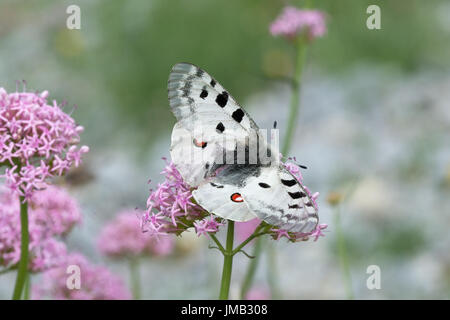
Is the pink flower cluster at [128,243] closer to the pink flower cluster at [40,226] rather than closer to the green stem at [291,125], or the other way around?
the green stem at [291,125]

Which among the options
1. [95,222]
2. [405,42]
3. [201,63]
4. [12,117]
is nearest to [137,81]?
[201,63]

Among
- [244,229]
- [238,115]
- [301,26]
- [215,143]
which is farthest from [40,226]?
[301,26]

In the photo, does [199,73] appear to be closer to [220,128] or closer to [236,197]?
[220,128]

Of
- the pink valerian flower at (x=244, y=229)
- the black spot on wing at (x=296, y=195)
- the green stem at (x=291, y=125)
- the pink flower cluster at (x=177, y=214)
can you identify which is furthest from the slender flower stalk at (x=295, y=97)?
the black spot on wing at (x=296, y=195)

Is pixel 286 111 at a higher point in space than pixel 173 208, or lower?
higher

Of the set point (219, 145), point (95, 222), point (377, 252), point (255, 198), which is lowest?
point (377, 252)

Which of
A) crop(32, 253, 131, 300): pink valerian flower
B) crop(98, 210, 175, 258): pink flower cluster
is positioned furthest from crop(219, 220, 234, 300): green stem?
crop(98, 210, 175, 258): pink flower cluster
